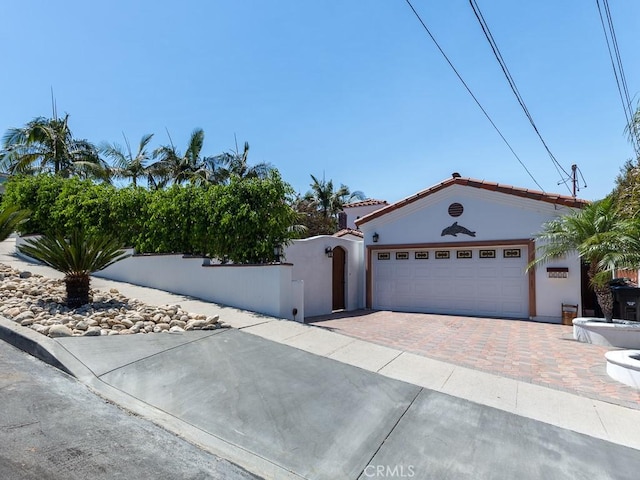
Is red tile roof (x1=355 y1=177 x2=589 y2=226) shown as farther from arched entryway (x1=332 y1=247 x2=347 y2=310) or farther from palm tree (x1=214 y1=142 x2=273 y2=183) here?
palm tree (x1=214 y1=142 x2=273 y2=183)

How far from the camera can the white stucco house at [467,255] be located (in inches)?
484

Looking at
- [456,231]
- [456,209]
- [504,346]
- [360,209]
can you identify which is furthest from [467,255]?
[360,209]

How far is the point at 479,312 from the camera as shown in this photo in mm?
13367

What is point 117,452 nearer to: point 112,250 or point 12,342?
point 12,342

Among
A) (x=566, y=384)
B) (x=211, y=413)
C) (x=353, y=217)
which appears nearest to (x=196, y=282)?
(x=211, y=413)

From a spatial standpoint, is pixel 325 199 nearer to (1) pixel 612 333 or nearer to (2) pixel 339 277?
(2) pixel 339 277

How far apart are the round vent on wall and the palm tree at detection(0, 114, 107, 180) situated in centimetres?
1953

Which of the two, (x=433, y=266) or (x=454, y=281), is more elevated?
(x=433, y=266)

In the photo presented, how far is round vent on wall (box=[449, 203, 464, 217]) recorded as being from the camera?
13.7 meters

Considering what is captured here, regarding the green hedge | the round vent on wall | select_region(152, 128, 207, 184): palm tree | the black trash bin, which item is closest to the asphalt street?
the green hedge

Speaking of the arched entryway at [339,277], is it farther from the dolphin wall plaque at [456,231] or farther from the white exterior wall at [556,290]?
the white exterior wall at [556,290]

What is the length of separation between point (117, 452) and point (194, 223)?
7.77m

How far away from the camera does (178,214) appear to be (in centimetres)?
1108

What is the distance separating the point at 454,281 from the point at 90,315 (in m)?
10.9
